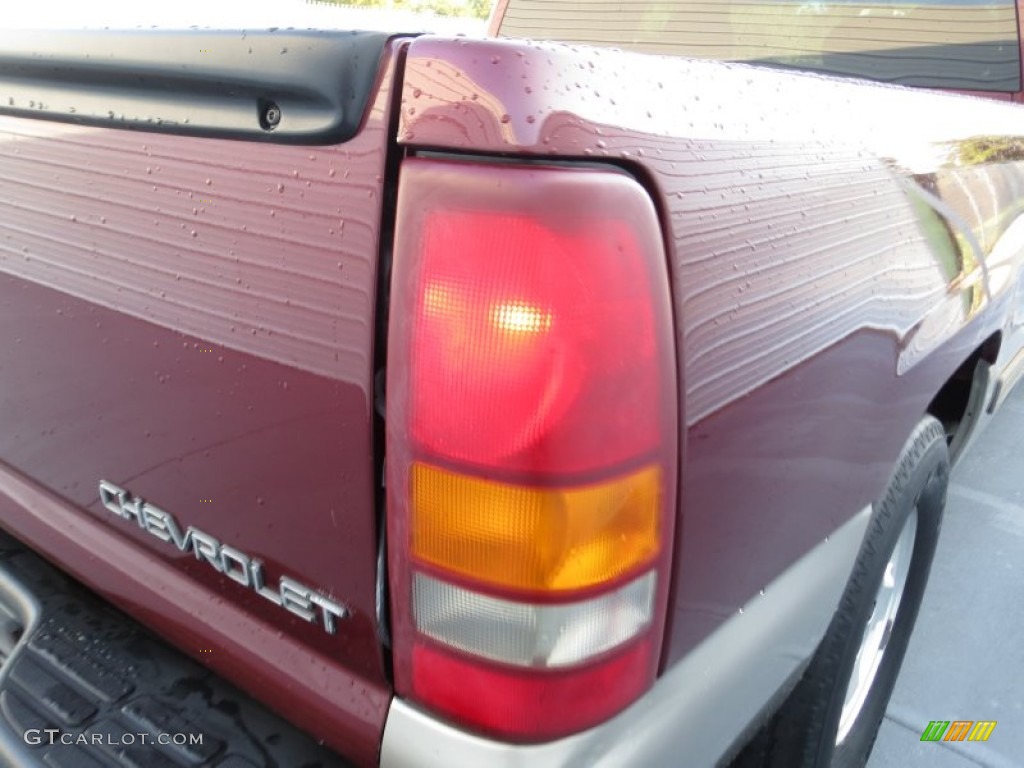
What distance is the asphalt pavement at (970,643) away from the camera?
234cm

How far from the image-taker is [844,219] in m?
1.33

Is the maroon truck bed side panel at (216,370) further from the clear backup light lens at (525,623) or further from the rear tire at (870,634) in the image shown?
the rear tire at (870,634)

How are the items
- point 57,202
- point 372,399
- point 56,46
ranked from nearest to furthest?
point 372,399, point 56,46, point 57,202

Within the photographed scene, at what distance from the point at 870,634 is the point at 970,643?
0.78 meters

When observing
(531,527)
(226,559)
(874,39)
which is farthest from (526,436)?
(874,39)

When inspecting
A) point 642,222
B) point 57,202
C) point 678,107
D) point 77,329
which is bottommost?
point 77,329

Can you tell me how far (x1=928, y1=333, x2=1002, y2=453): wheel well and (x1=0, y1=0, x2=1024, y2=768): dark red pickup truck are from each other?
1158 millimetres

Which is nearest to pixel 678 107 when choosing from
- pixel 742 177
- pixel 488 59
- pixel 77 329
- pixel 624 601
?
pixel 742 177

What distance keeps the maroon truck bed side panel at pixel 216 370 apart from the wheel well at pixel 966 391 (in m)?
2.07

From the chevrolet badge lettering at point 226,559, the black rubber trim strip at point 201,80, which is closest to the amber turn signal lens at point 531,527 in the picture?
the chevrolet badge lettering at point 226,559

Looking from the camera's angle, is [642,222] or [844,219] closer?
[642,222]

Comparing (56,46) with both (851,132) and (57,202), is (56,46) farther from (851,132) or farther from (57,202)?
(851,132)

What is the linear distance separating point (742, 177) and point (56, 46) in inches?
35.3

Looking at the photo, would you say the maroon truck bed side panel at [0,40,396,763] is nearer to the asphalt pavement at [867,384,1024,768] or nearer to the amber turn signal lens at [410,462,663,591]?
the amber turn signal lens at [410,462,663,591]
